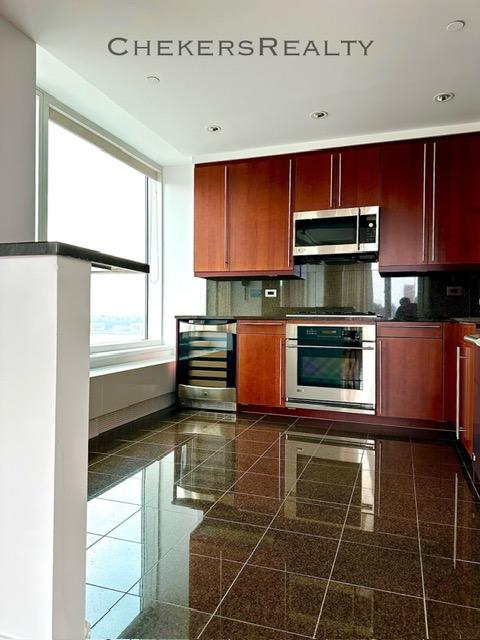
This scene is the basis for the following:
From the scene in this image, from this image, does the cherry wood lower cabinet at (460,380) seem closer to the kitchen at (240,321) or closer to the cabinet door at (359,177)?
the kitchen at (240,321)

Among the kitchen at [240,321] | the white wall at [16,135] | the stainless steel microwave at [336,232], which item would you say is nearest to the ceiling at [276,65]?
the kitchen at [240,321]

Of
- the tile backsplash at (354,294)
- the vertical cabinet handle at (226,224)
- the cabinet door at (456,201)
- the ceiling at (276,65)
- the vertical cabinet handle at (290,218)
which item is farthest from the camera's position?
the vertical cabinet handle at (226,224)

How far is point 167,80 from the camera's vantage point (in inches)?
121

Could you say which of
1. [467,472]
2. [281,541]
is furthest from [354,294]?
[281,541]

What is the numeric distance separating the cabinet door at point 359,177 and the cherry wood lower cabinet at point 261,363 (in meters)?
A: 1.29

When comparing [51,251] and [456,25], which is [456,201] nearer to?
[456,25]

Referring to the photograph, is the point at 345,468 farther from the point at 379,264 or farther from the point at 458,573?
the point at 379,264

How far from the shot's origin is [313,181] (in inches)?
162

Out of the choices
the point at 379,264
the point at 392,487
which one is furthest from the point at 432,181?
the point at 392,487

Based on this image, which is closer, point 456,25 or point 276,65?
point 456,25

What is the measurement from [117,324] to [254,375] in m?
1.44

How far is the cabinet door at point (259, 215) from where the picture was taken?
4223 mm

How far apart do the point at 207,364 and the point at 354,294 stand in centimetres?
158

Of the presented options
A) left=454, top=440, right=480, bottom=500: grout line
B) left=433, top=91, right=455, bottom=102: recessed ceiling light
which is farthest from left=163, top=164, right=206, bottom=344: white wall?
left=454, top=440, right=480, bottom=500: grout line
